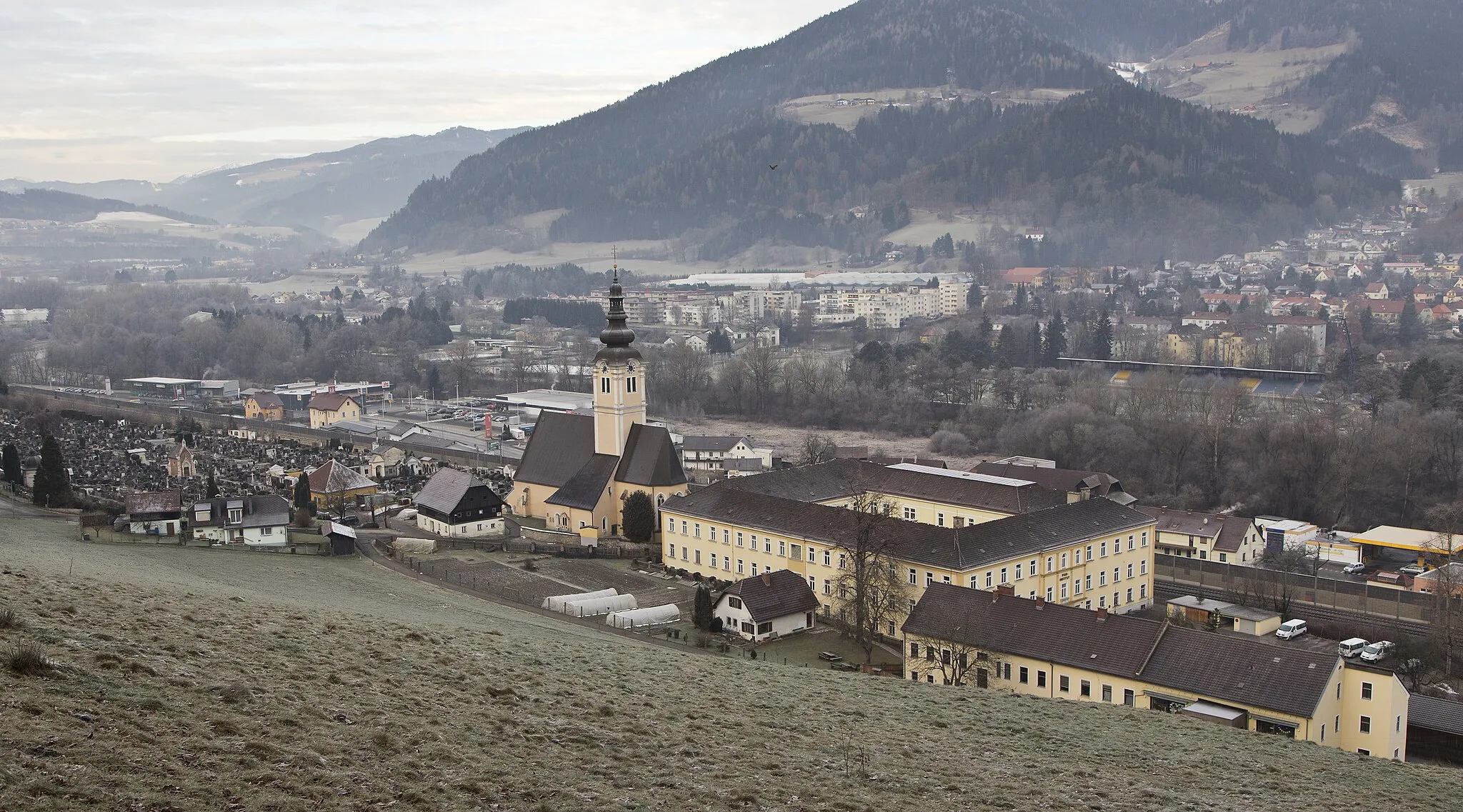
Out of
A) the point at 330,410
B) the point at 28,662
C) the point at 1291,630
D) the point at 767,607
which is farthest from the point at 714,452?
the point at 28,662

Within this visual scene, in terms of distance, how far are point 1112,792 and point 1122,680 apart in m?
9.75

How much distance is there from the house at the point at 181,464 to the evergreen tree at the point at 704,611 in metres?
29.7

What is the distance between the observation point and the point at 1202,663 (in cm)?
2261

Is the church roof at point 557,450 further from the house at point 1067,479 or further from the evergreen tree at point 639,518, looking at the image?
the house at point 1067,479

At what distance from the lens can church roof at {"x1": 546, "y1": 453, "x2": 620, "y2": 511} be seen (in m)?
40.7

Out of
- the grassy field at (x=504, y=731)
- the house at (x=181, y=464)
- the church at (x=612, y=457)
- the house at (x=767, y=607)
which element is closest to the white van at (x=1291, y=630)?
the house at (x=767, y=607)

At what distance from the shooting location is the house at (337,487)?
45125 mm

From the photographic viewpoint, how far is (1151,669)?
2288 cm

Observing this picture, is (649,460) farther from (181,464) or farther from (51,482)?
(181,464)

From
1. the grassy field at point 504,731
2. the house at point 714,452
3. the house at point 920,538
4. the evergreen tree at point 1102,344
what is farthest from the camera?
the evergreen tree at point 1102,344

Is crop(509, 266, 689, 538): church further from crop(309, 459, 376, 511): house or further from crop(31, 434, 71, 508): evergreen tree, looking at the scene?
crop(31, 434, 71, 508): evergreen tree

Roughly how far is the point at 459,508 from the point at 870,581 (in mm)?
16898

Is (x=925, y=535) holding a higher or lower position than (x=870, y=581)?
higher

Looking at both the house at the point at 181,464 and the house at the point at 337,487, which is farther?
the house at the point at 181,464
